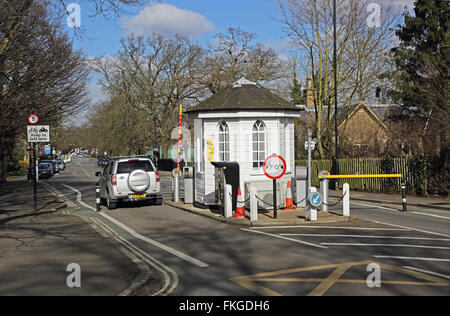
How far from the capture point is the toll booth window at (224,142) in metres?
17.2

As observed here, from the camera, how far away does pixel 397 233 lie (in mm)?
11992

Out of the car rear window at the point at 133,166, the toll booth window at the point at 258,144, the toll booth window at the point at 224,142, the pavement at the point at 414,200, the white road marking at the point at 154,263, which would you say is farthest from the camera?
the car rear window at the point at 133,166

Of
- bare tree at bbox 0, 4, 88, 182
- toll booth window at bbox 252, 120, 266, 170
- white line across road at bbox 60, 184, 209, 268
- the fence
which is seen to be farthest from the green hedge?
bare tree at bbox 0, 4, 88, 182

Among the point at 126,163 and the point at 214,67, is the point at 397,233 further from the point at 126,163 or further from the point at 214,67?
the point at 214,67

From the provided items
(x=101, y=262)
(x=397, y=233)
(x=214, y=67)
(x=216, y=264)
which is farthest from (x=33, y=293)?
(x=214, y=67)

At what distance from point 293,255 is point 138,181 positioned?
400 inches

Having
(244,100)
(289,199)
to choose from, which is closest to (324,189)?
(289,199)

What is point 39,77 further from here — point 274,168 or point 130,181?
point 274,168

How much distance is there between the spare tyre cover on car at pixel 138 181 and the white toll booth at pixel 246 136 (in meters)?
2.26

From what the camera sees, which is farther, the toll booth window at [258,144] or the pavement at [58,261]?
the toll booth window at [258,144]

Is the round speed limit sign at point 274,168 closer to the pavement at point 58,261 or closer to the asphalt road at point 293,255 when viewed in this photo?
the asphalt road at point 293,255

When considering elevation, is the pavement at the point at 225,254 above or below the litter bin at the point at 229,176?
below

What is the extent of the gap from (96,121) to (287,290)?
90.1m

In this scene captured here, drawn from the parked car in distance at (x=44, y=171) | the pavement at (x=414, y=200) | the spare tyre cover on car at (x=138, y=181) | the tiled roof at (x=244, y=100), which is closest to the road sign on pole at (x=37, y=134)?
the spare tyre cover on car at (x=138, y=181)
